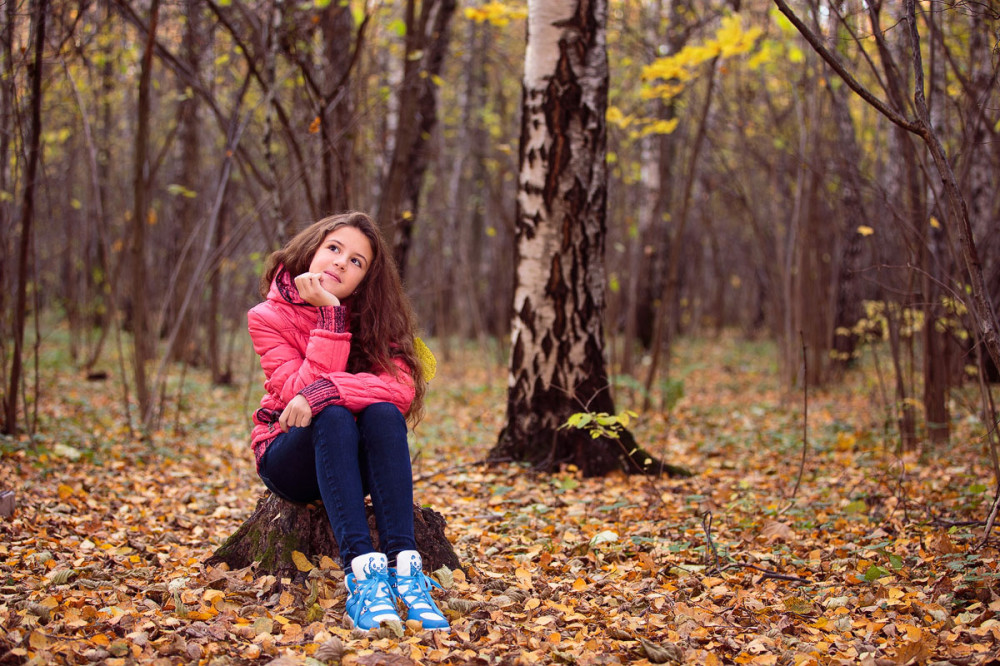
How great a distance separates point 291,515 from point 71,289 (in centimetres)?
768

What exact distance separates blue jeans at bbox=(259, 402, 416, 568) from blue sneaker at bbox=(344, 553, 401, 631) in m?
0.05

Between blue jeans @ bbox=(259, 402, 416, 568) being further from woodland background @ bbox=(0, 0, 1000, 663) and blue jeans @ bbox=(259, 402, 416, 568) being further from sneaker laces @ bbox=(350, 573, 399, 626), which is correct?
woodland background @ bbox=(0, 0, 1000, 663)

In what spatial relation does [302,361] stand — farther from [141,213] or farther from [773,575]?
[141,213]

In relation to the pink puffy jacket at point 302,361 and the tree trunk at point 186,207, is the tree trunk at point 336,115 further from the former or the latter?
the tree trunk at point 186,207

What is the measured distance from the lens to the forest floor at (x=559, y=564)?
1981 mm

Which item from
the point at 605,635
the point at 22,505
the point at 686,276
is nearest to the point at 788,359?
the point at 605,635

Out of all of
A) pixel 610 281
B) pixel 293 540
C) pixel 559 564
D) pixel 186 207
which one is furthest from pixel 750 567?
pixel 186 207

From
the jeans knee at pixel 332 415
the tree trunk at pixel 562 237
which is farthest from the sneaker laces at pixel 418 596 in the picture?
the tree trunk at pixel 562 237

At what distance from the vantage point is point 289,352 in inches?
95.7

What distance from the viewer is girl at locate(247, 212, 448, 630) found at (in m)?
2.21

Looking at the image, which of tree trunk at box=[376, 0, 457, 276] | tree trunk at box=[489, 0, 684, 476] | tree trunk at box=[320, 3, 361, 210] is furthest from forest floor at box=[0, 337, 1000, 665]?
tree trunk at box=[376, 0, 457, 276]

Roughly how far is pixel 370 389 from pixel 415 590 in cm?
60

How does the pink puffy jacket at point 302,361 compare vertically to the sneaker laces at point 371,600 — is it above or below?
above

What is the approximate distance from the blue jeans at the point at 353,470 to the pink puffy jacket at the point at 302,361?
2.0 inches
